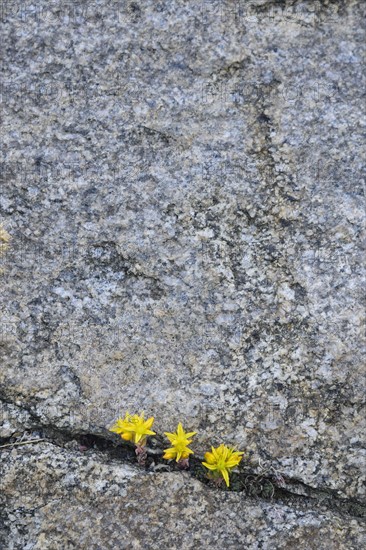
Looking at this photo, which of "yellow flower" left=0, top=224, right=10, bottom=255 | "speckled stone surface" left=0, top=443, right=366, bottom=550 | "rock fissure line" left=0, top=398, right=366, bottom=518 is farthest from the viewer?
"yellow flower" left=0, top=224, right=10, bottom=255

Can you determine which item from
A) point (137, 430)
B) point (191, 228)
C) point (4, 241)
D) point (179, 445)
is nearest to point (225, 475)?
point (179, 445)

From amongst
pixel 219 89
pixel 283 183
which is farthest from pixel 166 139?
pixel 283 183

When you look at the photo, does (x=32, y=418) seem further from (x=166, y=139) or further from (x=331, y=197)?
(x=331, y=197)

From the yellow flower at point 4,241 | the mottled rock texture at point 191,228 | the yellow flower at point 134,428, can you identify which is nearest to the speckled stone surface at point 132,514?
the mottled rock texture at point 191,228

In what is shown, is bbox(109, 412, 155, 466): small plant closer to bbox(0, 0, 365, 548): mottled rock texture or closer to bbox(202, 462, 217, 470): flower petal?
bbox(0, 0, 365, 548): mottled rock texture

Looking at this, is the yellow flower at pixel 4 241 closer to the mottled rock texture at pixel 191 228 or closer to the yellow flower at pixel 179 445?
the mottled rock texture at pixel 191 228

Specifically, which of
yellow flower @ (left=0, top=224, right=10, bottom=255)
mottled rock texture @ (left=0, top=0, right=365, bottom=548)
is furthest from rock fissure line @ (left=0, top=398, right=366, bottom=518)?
yellow flower @ (left=0, top=224, right=10, bottom=255)

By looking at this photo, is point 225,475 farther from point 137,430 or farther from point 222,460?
point 137,430
